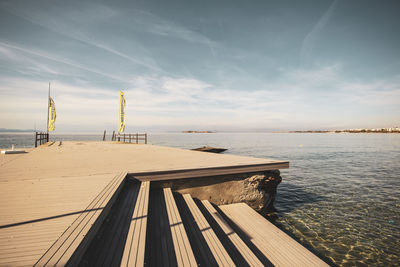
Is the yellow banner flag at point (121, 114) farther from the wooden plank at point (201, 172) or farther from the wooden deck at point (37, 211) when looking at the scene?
the wooden plank at point (201, 172)

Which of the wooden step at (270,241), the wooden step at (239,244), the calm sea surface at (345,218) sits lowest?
the calm sea surface at (345,218)

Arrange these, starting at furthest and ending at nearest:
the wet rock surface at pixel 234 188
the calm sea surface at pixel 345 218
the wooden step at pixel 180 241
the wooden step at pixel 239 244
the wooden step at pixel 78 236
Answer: the wet rock surface at pixel 234 188
the calm sea surface at pixel 345 218
the wooden step at pixel 239 244
the wooden step at pixel 180 241
the wooden step at pixel 78 236

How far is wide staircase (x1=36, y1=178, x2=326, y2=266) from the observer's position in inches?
93.1

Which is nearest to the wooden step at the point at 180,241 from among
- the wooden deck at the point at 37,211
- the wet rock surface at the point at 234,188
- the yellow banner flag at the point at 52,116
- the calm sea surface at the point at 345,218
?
the wooden deck at the point at 37,211

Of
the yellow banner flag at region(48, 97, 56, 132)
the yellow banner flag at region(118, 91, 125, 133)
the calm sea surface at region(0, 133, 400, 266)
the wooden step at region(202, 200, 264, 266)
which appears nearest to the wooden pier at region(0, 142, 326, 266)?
the wooden step at region(202, 200, 264, 266)

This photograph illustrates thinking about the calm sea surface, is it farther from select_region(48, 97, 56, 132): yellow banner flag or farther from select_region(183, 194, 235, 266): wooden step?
select_region(48, 97, 56, 132): yellow banner flag

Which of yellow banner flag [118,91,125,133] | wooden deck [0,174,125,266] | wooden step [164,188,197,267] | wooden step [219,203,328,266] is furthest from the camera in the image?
yellow banner flag [118,91,125,133]

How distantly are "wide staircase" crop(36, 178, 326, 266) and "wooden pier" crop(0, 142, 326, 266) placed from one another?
0.04 ft

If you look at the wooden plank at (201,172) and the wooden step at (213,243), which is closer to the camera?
the wooden step at (213,243)

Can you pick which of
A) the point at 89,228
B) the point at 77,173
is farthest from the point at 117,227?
the point at 77,173

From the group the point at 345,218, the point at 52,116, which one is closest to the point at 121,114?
the point at 52,116

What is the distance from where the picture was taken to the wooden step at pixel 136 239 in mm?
2330

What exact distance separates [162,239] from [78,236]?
146 centimetres

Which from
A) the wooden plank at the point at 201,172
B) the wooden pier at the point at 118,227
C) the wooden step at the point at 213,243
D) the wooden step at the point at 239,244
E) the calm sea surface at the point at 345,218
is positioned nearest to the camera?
the wooden pier at the point at 118,227
